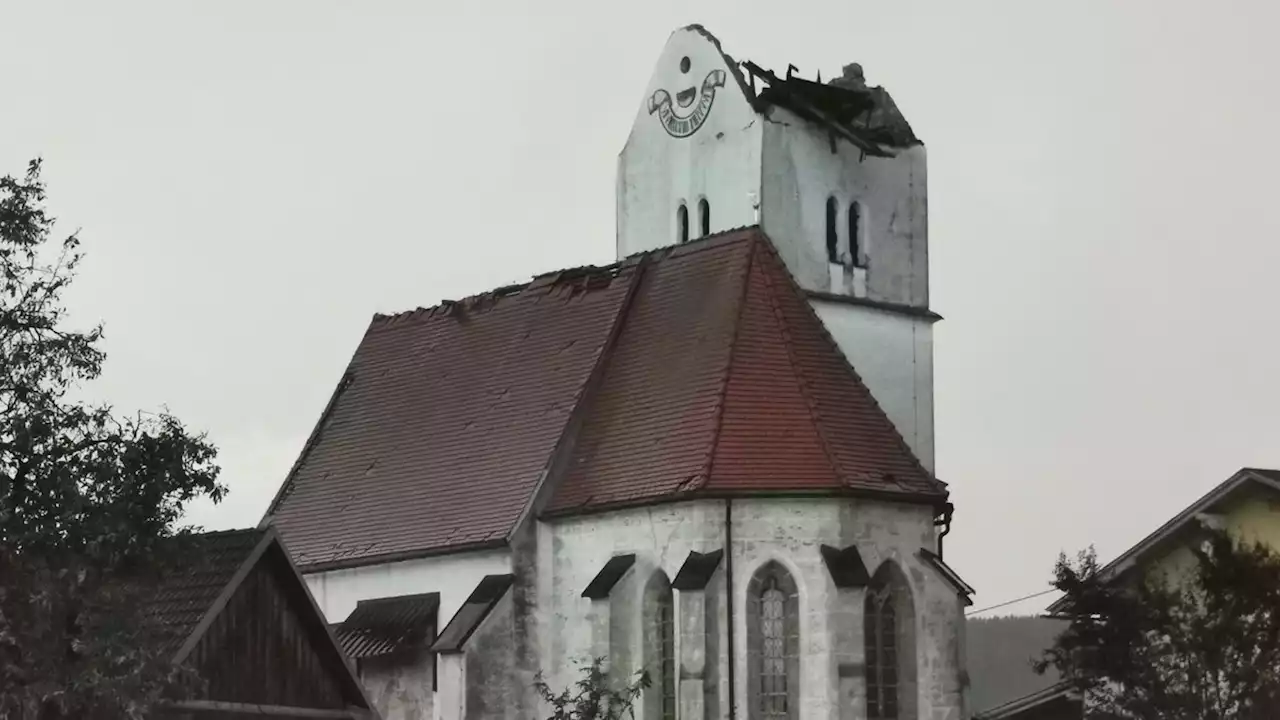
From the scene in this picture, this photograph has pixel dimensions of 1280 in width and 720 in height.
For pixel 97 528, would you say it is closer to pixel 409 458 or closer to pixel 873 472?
pixel 873 472

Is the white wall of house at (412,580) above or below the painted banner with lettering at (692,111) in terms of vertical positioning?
below

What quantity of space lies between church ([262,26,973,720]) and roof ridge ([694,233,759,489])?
54 millimetres

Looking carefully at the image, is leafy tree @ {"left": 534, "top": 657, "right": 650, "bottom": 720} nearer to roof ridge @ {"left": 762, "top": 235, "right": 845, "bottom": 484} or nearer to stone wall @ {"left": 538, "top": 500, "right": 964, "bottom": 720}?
stone wall @ {"left": 538, "top": 500, "right": 964, "bottom": 720}

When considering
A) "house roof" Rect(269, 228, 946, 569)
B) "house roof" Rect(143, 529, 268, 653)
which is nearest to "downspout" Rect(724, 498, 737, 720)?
"house roof" Rect(269, 228, 946, 569)

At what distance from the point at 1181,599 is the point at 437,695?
15.3 meters

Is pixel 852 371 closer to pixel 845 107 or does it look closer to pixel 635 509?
pixel 635 509

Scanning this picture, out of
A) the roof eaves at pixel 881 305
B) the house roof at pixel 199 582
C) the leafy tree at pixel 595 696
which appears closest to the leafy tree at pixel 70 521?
the house roof at pixel 199 582

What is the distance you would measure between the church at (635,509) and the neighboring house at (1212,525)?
3.43 metres

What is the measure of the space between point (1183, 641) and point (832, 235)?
2527cm

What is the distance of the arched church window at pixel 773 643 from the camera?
4306cm

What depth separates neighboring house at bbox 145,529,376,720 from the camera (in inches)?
1262

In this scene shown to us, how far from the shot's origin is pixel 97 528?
28.9 metres

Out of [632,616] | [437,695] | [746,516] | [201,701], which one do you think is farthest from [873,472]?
[201,701]

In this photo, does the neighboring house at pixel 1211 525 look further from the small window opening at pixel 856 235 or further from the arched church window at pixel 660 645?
the small window opening at pixel 856 235
